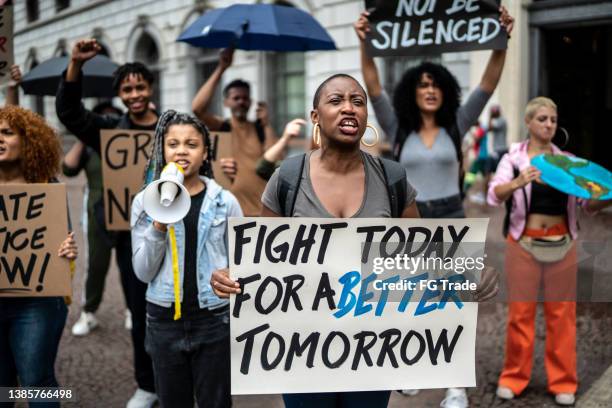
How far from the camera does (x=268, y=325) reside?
2.24 metres

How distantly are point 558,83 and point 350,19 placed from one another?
4.00 meters

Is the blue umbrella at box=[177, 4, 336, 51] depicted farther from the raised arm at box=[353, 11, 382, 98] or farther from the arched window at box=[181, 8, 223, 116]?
the arched window at box=[181, 8, 223, 116]

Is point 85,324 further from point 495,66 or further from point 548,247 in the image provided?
point 495,66

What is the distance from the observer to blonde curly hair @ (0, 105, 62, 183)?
9.85 feet

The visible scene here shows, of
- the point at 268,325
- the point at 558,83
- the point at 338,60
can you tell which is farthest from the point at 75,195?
the point at 268,325

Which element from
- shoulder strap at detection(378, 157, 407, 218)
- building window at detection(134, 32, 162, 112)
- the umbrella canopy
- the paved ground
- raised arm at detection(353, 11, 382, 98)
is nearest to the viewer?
shoulder strap at detection(378, 157, 407, 218)

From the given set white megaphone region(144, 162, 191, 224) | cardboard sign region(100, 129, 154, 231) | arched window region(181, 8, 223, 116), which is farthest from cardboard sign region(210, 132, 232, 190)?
arched window region(181, 8, 223, 116)

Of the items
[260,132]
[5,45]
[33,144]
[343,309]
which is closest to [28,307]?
[33,144]

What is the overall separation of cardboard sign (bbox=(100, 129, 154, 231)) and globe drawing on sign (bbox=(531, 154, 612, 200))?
227cm

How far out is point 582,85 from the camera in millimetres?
9484

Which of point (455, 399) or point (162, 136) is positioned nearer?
point (162, 136)

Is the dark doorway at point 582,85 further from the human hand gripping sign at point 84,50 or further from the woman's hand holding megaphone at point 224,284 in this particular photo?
the woman's hand holding megaphone at point 224,284

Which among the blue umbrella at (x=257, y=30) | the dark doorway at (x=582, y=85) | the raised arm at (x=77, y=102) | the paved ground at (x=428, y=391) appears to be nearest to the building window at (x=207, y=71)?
the dark doorway at (x=582, y=85)

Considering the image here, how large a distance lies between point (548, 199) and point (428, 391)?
1403 mm
